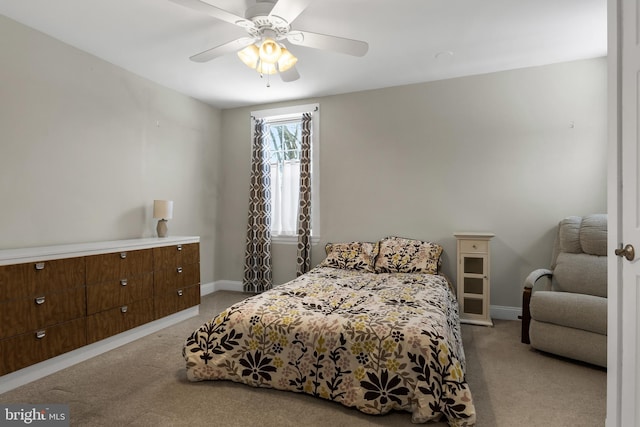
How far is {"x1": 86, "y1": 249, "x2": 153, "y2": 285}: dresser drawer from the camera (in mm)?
2660

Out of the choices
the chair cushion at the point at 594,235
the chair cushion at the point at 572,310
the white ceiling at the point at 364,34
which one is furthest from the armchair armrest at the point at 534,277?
the white ceiling at the point at 364,34

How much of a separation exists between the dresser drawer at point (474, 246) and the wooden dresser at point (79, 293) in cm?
300

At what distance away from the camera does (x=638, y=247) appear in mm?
1273

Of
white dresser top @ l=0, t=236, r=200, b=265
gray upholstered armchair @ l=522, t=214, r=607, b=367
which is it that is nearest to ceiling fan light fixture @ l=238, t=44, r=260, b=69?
white dresser top @ l=0, t=236, r=200, b=265

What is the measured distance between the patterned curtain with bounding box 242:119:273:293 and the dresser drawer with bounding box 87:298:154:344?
1533 millimetres

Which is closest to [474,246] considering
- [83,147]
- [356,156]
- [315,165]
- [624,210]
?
[356,156]

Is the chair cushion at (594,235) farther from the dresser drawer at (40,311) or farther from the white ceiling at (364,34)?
the dresser drawer at (40,311)

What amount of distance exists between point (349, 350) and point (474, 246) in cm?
205

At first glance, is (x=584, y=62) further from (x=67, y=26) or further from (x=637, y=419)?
(x=67, y=26)

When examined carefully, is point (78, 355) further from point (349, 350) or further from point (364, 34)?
point (364, 34)

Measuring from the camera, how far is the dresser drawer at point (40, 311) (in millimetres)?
2137

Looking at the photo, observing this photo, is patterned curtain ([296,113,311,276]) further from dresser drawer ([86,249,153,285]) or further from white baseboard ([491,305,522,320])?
white baseboard ([491,305,522,320])

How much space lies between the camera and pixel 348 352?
1938 millimetres

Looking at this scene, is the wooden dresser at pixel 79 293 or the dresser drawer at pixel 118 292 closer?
the wooden dresser at pixel 79 293
